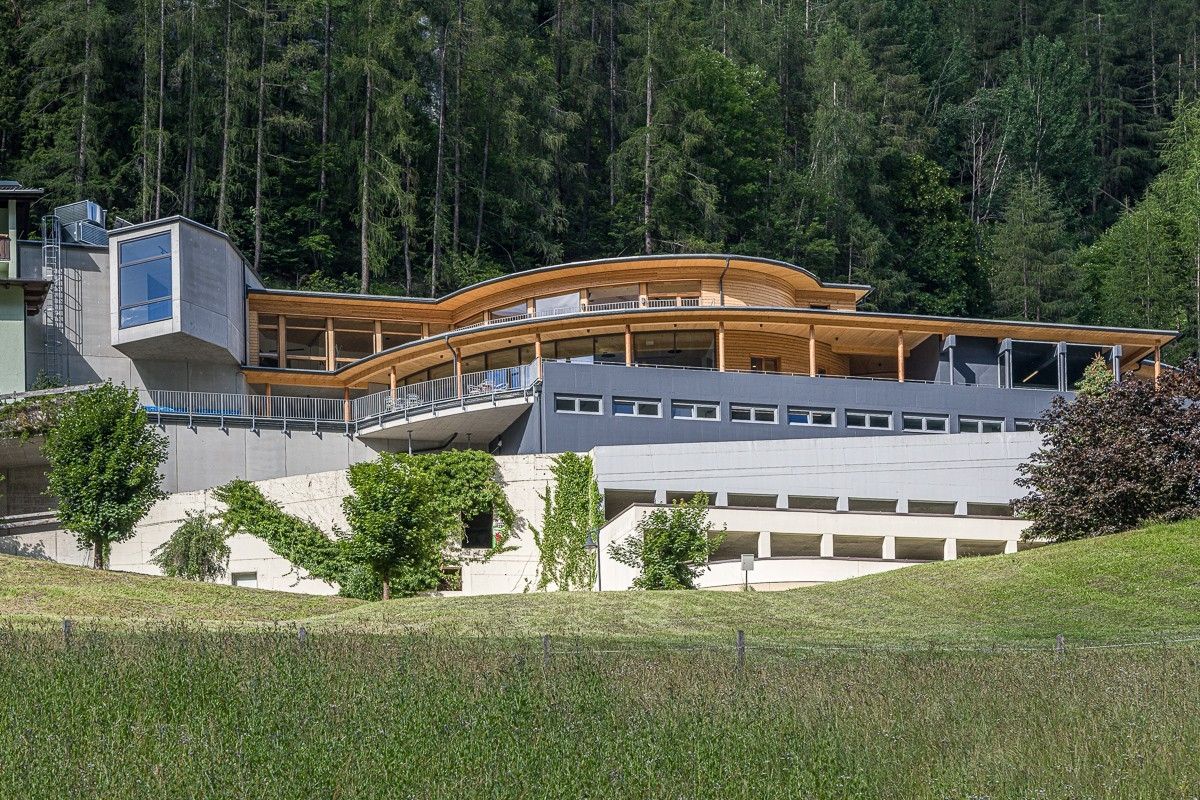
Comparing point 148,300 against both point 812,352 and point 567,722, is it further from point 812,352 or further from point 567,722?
point 567,722

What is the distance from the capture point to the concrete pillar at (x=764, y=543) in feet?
119

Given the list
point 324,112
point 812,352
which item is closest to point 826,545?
point 812,352

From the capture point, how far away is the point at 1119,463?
1366 inches

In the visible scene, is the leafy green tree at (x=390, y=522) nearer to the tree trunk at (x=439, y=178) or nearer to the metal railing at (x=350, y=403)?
the metal railing at (x=350, y=403)

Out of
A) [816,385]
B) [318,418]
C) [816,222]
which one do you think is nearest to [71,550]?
[318,418]

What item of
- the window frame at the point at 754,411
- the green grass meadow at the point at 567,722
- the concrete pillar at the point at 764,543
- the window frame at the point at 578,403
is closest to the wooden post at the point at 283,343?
the window frame at the point at 578,403

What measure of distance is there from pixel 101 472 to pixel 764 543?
1637cm

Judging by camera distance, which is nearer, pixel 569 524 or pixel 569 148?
pixel 569 524

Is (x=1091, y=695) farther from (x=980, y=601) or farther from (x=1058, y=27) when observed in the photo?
(x=1058, y=27)

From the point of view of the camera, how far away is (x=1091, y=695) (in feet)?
52.7

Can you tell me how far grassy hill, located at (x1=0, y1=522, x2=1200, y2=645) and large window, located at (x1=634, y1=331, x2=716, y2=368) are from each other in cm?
1649

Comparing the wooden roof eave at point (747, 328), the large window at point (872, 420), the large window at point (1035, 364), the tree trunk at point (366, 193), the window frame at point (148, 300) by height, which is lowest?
the large window at point (872, 420)

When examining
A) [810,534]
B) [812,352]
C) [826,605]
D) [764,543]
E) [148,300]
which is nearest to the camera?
[826,605]

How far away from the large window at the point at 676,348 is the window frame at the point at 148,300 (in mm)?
14454
